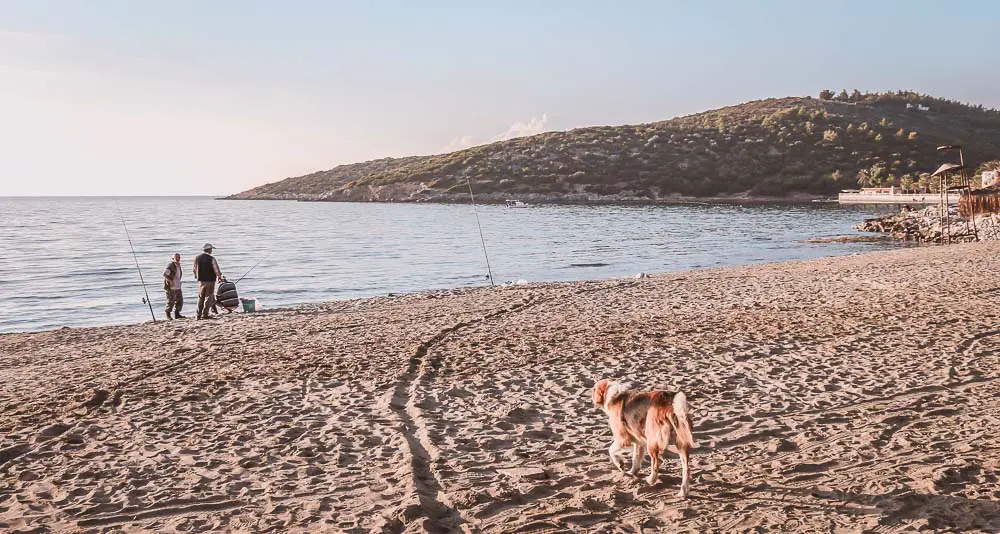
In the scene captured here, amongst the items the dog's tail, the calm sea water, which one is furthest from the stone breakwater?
the dog's tail

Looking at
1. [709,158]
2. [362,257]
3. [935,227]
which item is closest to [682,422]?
[362,257]

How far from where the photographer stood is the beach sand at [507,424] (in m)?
4.87

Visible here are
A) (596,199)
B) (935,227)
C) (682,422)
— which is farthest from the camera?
(596,199)

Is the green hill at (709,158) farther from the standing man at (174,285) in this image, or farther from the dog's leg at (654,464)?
the dog's leg at (654,464)

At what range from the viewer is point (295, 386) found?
8641mm

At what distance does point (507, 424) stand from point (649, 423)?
7.68 ft

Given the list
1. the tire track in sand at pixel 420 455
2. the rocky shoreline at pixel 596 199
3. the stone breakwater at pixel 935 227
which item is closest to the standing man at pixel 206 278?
the tire track in sand at pixel 420 455

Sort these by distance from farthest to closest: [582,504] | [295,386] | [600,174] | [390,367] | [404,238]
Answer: [600,174]
[404,238]
[390,367]
[295,386]
[582,504]

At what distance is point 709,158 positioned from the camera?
124 metres

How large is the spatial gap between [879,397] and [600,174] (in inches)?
4502

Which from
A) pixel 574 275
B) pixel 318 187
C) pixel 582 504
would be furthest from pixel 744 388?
pixel 318 187

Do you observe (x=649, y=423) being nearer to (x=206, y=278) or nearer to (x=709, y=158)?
(x=206, y=278)

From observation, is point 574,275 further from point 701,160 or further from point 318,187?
point 318,187

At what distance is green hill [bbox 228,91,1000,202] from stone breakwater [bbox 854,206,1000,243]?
159 feet
